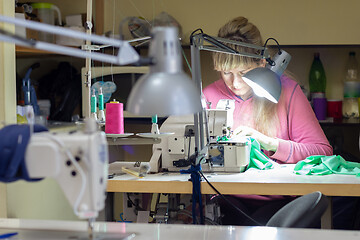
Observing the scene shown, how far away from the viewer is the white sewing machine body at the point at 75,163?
111 cm

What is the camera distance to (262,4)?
11.3ft

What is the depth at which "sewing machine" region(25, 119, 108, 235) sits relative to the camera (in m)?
1.11

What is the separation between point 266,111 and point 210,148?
89cm

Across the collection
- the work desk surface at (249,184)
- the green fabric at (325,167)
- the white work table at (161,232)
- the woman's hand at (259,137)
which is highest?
the woman's hand at (259,137)

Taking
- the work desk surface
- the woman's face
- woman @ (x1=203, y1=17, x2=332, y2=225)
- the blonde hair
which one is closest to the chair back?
the work desk surface

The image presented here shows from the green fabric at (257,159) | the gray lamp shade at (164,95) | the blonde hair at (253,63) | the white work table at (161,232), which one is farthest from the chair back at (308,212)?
the blonde hair at (253,63)

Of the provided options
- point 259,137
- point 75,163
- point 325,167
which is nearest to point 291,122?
point 259,137

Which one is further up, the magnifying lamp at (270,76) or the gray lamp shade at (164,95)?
the magnifying lamp at (270,76)

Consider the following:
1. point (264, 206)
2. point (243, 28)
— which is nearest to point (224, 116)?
point (264, 206)

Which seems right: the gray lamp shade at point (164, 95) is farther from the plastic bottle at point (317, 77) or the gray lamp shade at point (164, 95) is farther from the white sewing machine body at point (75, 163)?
the plastic bottle at point (317, 77)

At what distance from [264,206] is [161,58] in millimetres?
1626

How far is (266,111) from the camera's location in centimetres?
322

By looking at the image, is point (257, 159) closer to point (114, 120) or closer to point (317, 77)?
point (114, 120)

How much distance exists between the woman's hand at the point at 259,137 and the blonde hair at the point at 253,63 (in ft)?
1.26
